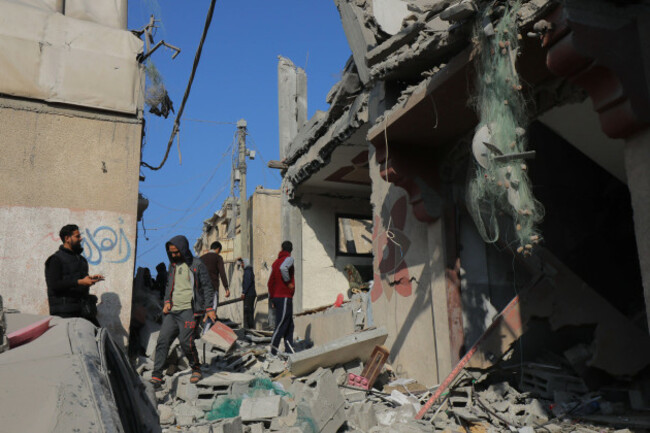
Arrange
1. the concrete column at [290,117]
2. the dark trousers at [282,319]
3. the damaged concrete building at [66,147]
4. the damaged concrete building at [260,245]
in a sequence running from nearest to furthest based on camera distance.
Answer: the damaged concrete building at [66,147] < the dark trousers at [282,319] < the concrete column at [290,117] < the damaged concrete building at [260,245]

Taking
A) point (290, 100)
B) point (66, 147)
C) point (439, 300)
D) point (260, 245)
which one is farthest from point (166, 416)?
point (260, 245)

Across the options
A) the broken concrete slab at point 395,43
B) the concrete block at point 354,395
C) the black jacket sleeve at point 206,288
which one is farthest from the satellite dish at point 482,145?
the black jacket sleeve at point 206,288

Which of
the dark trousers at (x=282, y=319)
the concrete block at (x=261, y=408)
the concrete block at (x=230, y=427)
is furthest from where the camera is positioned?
the dark trousers at (x=282, y=319)

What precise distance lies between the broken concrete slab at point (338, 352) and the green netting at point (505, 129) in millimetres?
2616

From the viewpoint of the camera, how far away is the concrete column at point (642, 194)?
3.82 metres

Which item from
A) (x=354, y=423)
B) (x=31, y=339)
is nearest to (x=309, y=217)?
(x=354, y=423)

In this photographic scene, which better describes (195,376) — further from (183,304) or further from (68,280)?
(68,280)

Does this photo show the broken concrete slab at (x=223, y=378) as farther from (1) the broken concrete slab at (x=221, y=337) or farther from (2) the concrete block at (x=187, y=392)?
(1) the broken concrete slab at (x=221, y=337)

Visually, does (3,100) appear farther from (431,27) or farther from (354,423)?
(354,423)

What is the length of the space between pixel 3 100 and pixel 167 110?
2519 millimetres

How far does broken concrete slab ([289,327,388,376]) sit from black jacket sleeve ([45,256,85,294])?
259 centimetres

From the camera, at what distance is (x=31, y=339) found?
2299 millimetres

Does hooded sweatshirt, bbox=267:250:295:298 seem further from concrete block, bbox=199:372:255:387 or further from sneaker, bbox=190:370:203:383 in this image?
sneaker, bbox=190:370:203:383

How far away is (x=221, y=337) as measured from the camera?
26.5 feet
